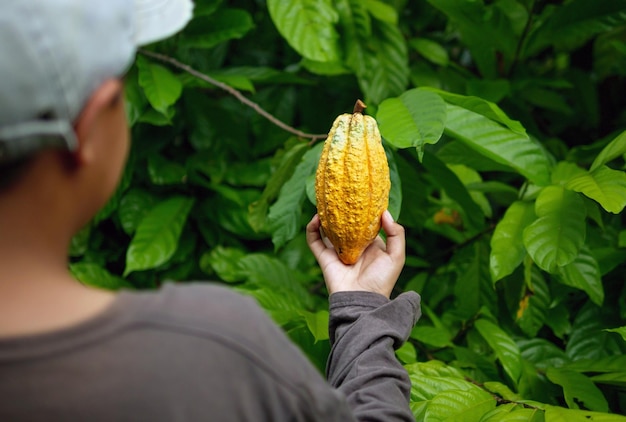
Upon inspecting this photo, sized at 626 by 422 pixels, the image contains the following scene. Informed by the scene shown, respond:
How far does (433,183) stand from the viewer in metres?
1.84

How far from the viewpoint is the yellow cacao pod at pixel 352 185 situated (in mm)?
1099

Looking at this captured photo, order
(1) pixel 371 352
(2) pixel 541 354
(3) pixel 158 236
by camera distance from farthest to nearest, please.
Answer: (3) pixel 158 236, (2) pixel 541 354, (1) pixel 371 352

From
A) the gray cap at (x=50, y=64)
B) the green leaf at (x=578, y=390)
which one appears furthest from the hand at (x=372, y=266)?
the gray cap at (x=50, y=64)

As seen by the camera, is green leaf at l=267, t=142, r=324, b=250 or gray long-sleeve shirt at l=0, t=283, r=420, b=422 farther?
green leaf at l=267, t=142, r=324, b=250

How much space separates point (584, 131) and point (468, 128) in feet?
4.38

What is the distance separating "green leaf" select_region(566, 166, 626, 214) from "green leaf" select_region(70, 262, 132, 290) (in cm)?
115

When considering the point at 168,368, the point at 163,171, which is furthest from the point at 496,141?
the point at 163,171

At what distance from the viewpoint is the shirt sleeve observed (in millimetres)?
878

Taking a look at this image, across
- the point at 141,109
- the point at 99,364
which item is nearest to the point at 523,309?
the point at 141,109

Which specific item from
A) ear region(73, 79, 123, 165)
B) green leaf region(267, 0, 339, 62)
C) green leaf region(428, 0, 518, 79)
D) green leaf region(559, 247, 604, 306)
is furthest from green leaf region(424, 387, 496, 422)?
green leaf region(428, 0, 518, 79)

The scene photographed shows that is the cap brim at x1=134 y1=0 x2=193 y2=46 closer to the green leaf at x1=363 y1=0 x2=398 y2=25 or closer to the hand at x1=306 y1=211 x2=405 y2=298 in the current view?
the hand at x1=306 y1=211 x2=405 y2=298

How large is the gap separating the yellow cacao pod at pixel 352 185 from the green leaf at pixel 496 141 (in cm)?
26

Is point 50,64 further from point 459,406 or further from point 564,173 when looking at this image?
point 564,173

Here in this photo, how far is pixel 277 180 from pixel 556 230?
0.56 m
